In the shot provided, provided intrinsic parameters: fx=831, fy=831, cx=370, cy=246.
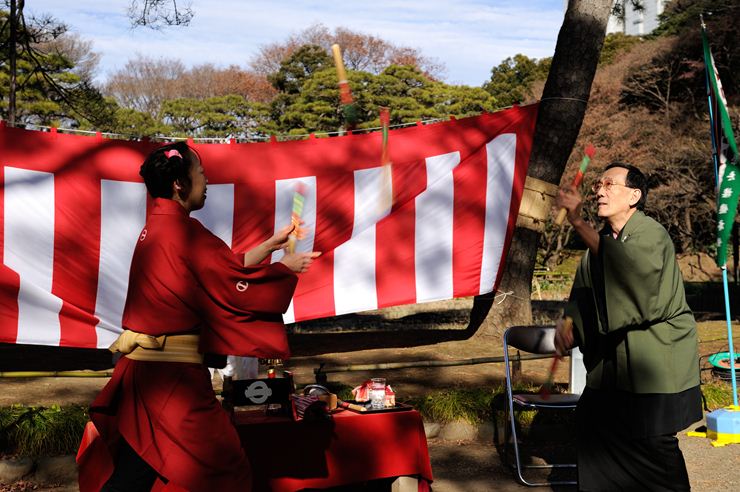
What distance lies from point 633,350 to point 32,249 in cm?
490

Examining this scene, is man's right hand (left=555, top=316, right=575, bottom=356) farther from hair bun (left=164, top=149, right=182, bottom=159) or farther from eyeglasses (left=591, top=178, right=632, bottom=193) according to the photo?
hair bun (left=164, top=149, right=182, bottom=159)

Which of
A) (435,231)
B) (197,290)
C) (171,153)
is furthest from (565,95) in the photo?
(197,290)

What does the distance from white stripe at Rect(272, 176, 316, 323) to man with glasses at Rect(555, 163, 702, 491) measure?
3837 millimetres

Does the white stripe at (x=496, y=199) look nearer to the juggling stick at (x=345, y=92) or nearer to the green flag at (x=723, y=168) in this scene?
the green flag at (x=723, y=168)

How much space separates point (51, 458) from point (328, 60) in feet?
75.1

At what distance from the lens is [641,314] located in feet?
11.0

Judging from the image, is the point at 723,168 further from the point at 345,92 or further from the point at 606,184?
the point at 345,92

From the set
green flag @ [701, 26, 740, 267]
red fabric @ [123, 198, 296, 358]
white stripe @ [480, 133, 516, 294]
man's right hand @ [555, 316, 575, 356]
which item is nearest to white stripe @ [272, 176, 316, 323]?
white stripe @ [480, 133, 516, 294]

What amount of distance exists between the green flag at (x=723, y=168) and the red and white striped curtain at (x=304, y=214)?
5.68 ft

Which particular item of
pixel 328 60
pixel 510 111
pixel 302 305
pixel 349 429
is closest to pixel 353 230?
pixel 302 305

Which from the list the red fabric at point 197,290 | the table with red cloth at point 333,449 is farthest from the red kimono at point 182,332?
the table with red cloth at point 333,449

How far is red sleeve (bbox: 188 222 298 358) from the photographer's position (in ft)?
9.89

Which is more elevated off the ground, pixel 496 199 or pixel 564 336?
pixel 496 199

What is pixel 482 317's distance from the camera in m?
9.90
